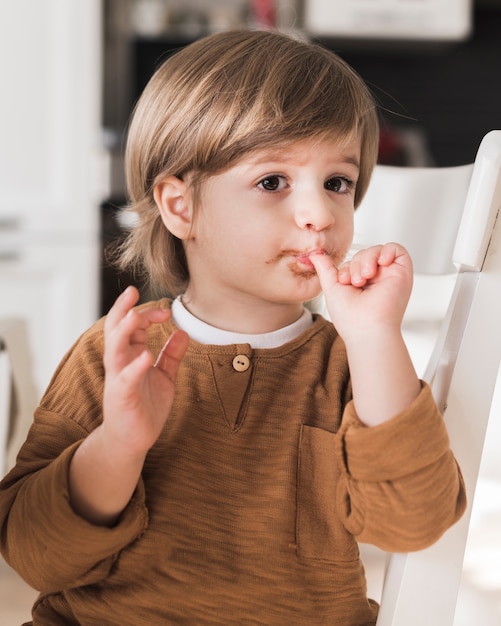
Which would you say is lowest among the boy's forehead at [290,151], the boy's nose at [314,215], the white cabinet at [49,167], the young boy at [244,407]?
the white cabinet at [49,167]

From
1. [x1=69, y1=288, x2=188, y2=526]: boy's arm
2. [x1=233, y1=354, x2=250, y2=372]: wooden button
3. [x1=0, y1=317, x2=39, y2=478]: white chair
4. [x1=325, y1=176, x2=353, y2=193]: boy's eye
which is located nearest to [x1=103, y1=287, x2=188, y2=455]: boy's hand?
[x1=69, y1=288, x2=188, y2=526]: boy's arm

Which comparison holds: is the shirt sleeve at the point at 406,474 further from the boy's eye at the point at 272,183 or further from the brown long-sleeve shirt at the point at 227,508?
the boy's eye at the point at 272,183

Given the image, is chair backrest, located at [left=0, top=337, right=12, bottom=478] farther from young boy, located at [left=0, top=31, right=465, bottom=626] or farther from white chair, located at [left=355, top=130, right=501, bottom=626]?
white chair, located at [left=355, top=130, right=501, bottom=626]

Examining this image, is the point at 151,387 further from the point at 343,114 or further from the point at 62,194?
the point at 62,194

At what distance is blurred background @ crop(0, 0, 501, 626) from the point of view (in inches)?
62.6

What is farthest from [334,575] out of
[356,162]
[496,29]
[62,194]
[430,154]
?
[496,29]

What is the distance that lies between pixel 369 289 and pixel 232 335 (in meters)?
0.19

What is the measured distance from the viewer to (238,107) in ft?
2.99

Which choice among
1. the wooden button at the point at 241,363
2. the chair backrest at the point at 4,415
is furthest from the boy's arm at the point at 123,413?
the chair backrest at the point at 4,415

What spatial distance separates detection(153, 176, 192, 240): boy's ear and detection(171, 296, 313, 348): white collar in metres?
0.10

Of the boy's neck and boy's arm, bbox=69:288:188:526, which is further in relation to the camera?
the boy's neck

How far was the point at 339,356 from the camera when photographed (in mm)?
956

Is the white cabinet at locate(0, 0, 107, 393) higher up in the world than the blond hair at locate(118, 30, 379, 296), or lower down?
lower down

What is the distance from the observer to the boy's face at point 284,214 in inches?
35.0
